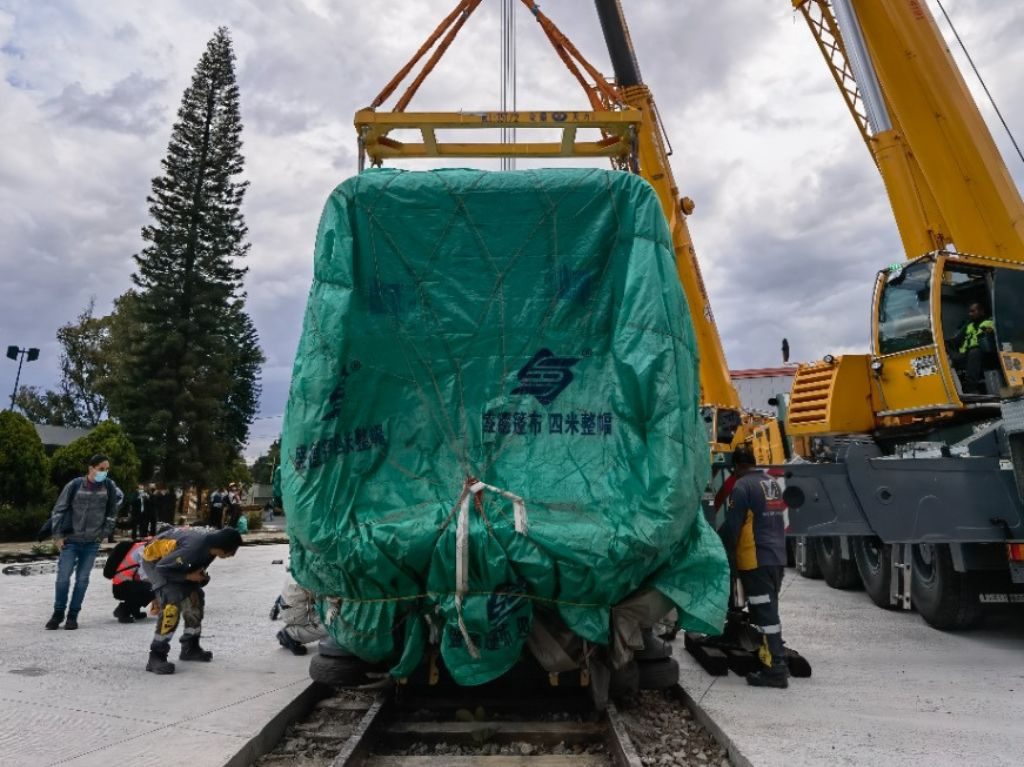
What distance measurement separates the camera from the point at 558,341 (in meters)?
4.31

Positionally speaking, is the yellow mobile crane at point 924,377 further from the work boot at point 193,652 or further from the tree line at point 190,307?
the tree line at point 190,307

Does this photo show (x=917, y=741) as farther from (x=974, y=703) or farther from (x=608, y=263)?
(x=608, y=263)

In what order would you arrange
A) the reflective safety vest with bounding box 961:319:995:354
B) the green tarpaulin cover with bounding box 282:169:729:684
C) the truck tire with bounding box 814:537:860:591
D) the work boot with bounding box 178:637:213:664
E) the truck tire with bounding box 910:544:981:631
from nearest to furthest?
the green tarpaulin cover with bounding box 282:169:729:684
the work boot with bounding box 178:637:213:664
the truck tire with bounding box 910:544:981:631
the reflective safety vest with bounding box 961:319:995:354
the truck tire with bounding box 814:537:860:591

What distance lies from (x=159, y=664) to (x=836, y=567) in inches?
324

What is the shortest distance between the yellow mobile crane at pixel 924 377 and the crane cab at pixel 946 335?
0.02m

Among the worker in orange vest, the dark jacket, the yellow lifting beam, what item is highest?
the yellow lifting beam

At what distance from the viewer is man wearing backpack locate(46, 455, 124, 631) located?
7.29 m

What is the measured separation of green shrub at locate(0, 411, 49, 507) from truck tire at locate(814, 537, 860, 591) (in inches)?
787

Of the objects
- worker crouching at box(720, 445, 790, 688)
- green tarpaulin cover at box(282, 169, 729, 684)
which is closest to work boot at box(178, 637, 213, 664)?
green tarpaulin cover at box(282, 169, 729, 684)

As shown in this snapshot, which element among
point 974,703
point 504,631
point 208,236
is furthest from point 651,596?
point 208,236

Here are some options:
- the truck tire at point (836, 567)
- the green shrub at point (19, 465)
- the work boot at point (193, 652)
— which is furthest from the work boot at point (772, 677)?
the green shrub at point (19, 465)

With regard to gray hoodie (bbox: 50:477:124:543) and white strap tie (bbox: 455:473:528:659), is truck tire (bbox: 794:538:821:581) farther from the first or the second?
gray hoodie (bbox: 50:477:124:543)

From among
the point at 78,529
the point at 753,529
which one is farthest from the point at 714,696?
the point at 78,529

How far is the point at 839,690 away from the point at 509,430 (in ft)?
10.5
